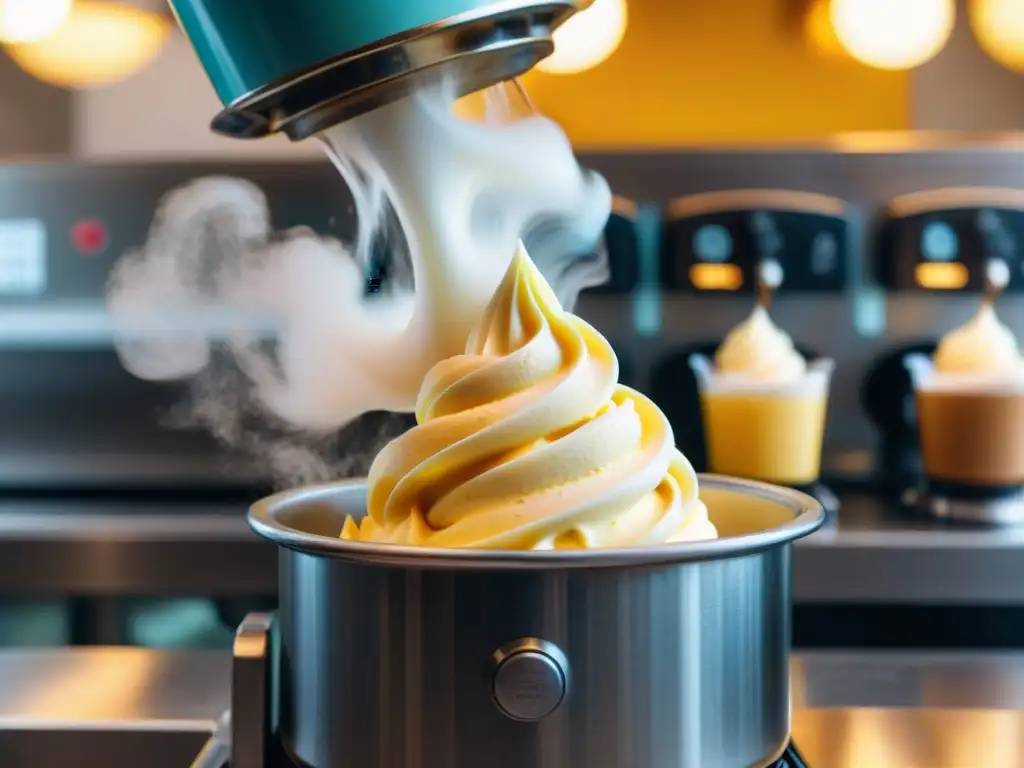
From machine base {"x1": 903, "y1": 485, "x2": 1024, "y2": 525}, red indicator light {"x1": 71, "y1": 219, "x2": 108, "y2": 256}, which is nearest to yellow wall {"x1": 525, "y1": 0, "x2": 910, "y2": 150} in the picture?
machine base {"x1": 903, "y1": 485, "x2": 1024, "y2": 525}

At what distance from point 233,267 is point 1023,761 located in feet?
3.67

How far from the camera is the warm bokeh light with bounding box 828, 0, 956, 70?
146 cm

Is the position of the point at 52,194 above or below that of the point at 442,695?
above

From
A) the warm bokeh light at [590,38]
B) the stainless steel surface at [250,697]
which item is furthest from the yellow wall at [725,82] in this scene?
the stainless steel surface at [250,697]

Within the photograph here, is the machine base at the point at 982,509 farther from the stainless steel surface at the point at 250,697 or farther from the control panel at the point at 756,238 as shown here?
the stainless steel surface at the point at 250,697

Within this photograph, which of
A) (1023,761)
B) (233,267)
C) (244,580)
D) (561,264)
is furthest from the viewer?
(233,267)

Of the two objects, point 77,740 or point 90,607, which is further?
point 90,607

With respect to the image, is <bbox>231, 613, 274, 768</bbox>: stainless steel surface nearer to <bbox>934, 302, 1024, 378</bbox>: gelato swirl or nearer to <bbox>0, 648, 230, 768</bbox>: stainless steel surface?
<bbox>0, 648, 230, 768</bbox>: stainless steel surface

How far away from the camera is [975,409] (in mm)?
1254

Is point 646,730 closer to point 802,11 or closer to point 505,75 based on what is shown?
point 505,75

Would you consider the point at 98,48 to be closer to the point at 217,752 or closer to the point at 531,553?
the point at 217,752

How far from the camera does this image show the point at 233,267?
140cm

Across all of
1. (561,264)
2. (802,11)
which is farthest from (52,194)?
(802,11)

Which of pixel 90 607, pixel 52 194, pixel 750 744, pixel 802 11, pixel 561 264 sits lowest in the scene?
pixel 90 607
